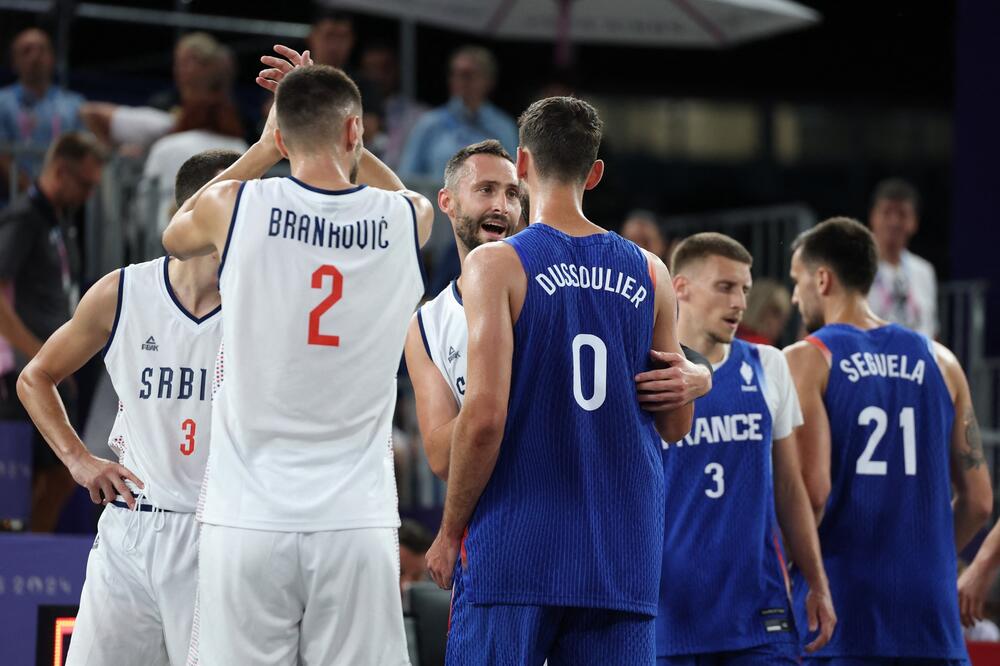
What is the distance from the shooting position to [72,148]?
7.87m

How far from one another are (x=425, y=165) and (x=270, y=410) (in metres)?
6.72

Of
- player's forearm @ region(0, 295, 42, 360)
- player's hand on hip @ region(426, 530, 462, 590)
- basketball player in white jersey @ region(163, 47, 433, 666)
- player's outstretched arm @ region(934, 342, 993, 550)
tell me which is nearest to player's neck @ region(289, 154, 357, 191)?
basketball player in white jersey @ region(163, 47, 433, 666)

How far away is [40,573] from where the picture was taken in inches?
236

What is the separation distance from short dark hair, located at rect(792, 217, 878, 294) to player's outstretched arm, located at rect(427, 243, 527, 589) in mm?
2490

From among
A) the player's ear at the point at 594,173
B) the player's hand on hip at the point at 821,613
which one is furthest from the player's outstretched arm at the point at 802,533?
the player's ear at the point at 594,173

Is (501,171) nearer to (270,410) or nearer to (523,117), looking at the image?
(523,117)

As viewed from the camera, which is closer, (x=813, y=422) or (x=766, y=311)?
(x=813, y=422)

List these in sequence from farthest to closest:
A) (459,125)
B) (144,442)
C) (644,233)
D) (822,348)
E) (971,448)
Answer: (459,125) < (644,233) < (971,448) < (822,348) < (144,442)

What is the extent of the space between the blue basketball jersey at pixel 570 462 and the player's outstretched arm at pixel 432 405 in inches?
14.6

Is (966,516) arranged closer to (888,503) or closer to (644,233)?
(888,503)

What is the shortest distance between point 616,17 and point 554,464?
8.80 metres

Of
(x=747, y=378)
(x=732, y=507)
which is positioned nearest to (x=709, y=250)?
(x=747, y=378)

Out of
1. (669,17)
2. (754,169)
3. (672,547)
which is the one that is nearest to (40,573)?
(672,547)

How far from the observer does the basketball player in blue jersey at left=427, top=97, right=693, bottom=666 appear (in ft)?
13.2
